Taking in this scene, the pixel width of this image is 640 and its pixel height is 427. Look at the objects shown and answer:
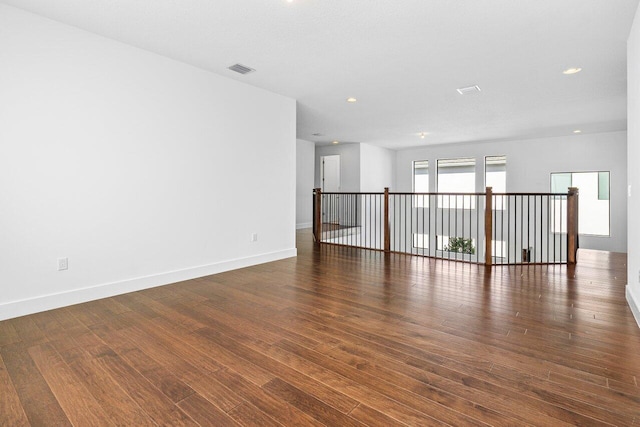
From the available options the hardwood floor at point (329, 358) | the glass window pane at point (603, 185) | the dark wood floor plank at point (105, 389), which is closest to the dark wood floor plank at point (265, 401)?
the hardwood floor at point (329, 358)

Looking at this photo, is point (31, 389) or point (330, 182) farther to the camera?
point (330, 182)

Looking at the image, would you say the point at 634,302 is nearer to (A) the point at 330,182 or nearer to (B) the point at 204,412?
(B) the point at 204,412

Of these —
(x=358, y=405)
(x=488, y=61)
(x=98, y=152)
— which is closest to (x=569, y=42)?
(x=488, y=61)

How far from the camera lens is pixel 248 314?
2932 millimetres

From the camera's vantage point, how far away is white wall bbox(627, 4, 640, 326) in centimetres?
282

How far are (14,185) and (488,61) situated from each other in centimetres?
505

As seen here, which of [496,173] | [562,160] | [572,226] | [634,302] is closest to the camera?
[634,302]

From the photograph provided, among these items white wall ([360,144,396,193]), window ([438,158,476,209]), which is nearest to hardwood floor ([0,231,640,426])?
white wall ([360,144,396,193])

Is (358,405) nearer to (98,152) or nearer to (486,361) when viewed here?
(486,361)

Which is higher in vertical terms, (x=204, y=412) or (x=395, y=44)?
(x=395, y=44)

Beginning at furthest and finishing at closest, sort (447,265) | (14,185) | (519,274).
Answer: (447,265) → (519,274) → (14,185)

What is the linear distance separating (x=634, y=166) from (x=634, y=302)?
1.21 m

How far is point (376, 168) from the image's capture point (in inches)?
429

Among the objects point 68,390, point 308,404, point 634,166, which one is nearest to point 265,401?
point 308,404
